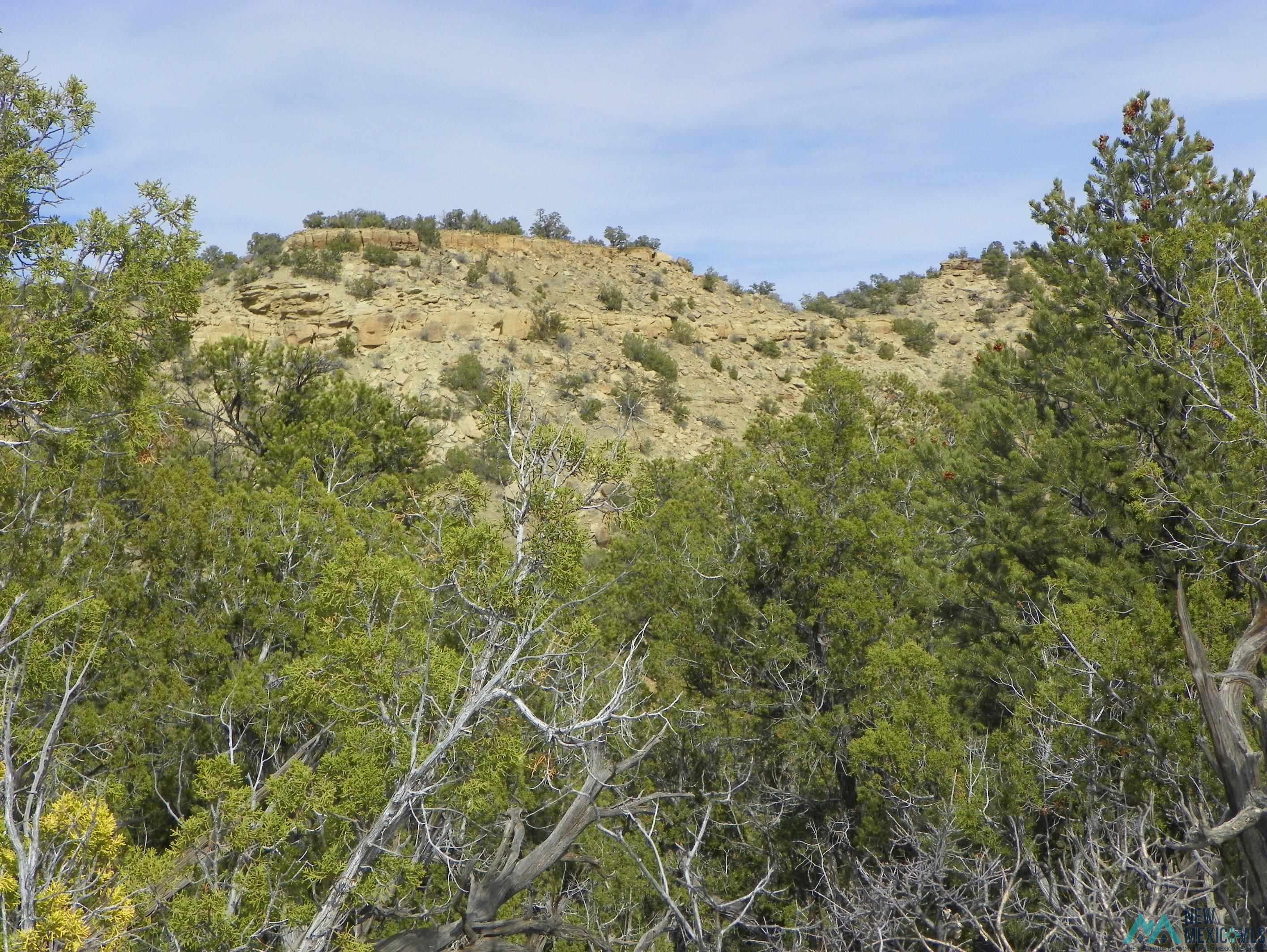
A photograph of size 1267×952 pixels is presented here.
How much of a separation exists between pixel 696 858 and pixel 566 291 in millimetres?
37610

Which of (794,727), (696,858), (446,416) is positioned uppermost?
(446,416)

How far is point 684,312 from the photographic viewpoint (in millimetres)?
49031

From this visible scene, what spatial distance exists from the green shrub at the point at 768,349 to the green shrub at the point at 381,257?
17.1 m

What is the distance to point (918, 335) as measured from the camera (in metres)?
48.5

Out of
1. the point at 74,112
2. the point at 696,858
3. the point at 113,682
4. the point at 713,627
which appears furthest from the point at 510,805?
the point at 74,112

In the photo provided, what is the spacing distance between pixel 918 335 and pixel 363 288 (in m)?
25.9

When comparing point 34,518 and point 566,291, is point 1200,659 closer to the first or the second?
point 34,518

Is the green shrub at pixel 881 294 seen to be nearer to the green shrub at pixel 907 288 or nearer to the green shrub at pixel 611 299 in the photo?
the green shrub at pixel 907 288

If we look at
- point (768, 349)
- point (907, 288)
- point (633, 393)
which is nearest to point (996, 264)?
point (907, 288)

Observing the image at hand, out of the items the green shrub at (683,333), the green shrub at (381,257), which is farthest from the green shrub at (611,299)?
the green shrub at (381,257)

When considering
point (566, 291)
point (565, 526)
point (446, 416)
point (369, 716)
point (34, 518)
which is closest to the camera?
point (565, 526)

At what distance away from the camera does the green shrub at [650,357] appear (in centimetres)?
4125

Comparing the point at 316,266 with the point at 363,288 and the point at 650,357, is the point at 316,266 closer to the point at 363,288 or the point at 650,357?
the point at 363,288

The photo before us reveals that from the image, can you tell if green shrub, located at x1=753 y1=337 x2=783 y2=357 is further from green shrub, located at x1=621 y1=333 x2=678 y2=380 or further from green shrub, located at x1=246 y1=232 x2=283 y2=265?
green shrub, located at x1=246 y1=232 x2=283 y2=265
